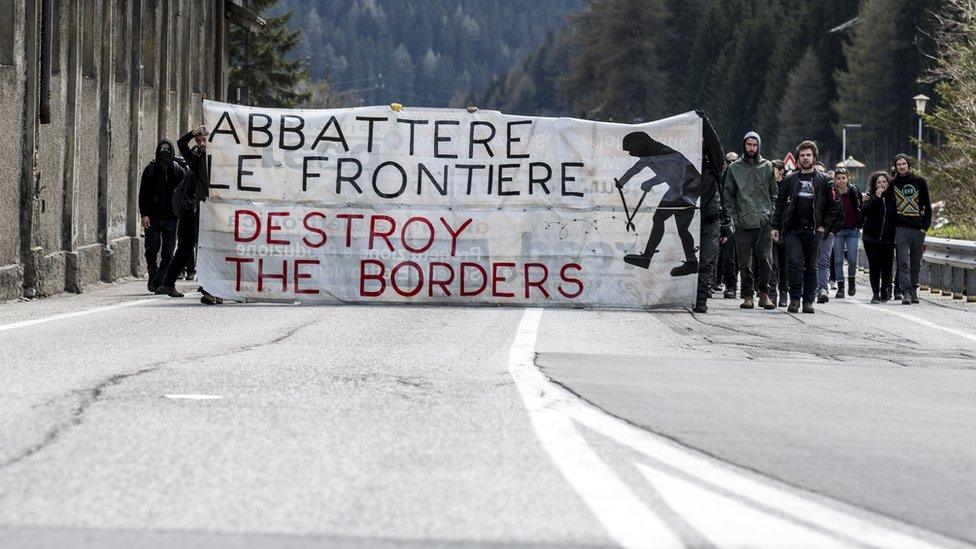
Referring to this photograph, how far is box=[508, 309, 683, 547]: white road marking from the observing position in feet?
17.0

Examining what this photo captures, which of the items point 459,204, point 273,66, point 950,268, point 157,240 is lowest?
point 950,268

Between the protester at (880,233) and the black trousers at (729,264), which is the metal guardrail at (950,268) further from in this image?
the black trousers at (729,264)


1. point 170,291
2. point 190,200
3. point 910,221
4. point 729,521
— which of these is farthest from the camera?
point 910,221

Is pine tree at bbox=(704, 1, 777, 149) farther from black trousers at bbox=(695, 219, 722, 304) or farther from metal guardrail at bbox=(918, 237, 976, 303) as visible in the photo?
black trousers at bbox=(695, 219, 722, 304)

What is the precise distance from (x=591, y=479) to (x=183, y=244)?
13.1 m

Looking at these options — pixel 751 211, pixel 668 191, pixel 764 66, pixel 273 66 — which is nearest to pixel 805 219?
pixel 751 211

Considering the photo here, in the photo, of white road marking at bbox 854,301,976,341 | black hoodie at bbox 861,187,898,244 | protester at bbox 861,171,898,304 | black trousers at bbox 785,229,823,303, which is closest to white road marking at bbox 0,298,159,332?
black trousers at bbox 785,229,823,303

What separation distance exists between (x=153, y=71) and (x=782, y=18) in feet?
408

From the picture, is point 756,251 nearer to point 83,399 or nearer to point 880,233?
point 880,233

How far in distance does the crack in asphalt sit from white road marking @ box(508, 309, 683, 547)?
196 centimetres

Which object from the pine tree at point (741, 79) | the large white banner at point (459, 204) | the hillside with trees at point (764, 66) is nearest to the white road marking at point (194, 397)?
the large white banner at point (459, 204)

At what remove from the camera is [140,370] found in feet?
31.0

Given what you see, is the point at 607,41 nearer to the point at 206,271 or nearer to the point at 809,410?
the point at 206,271

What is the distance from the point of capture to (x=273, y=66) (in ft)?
249
